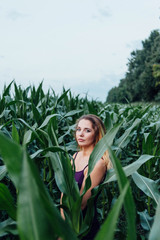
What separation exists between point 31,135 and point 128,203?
84 centimetres

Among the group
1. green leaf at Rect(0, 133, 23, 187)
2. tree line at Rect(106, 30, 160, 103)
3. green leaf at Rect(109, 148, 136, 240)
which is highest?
tree line at Rect(106, 30, 160, 103)

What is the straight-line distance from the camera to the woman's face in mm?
1474

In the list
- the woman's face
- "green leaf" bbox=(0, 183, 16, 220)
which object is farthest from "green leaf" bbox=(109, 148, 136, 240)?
the woman's face

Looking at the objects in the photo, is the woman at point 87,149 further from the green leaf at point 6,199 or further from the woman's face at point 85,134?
the green leaf at point 6,199

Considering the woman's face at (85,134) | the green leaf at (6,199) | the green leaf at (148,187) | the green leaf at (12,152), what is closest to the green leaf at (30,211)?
the green leaf at (12,152)

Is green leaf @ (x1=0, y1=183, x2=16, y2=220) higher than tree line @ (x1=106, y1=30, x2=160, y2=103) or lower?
lower

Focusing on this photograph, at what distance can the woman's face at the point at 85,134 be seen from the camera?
1.47 meters

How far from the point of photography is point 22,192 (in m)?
0.39

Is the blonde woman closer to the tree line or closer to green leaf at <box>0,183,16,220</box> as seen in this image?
green leaf at <box>0,183,16,220</box>

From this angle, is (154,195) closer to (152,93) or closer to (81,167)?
(81,167)

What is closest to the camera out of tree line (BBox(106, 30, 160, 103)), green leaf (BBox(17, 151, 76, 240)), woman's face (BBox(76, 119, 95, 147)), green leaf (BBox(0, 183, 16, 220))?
green leaf (BBox(17, 151, 76, 240))

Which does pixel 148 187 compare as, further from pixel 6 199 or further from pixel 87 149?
pixel 6 199

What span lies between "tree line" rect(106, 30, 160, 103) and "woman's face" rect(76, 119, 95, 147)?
27.1 meters

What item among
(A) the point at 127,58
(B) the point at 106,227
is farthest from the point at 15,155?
(A) the point at 127,58
